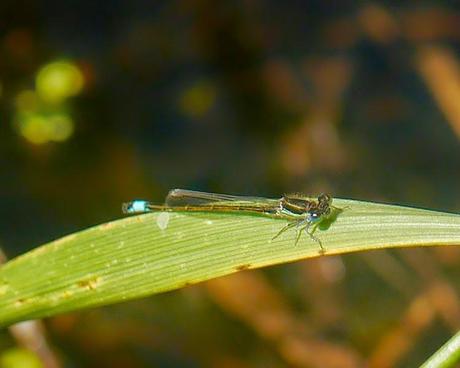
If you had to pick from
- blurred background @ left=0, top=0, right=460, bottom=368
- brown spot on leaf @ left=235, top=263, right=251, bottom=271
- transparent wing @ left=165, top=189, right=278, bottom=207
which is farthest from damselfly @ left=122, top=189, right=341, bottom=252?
blurred background @ left=0, top=0, right=460, bottom=368

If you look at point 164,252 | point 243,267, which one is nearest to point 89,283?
point 164,252

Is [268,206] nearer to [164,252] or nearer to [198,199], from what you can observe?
[198,199]

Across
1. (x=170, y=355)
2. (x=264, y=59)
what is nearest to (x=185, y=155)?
(x=264, y=59)

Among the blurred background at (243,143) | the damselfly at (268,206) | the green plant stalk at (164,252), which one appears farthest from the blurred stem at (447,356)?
the blurred background at (243,143)

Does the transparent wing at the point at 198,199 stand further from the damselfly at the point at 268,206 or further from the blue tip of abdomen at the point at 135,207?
the blue tip of abdomen at the point at 135,207

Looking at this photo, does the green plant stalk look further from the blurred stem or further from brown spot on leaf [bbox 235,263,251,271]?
the blurred stem
